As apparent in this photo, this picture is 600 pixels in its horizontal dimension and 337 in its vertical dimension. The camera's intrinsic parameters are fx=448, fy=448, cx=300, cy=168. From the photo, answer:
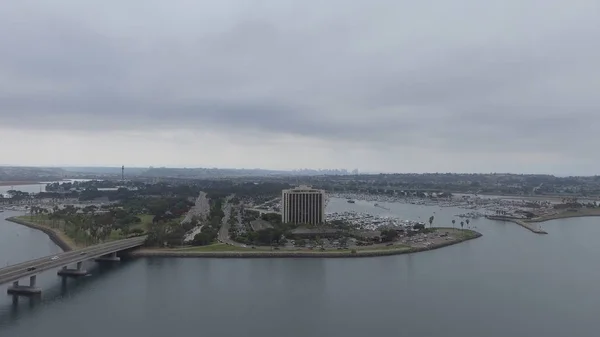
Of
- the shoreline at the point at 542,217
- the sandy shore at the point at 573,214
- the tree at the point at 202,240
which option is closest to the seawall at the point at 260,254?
the tree at the point at 202,240

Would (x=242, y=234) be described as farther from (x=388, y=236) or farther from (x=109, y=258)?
(x=388, y=236)

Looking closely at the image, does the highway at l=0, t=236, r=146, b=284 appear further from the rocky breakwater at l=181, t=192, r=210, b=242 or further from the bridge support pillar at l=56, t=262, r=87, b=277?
the rocky breakwater at l=181, t=192, r=210, b=242

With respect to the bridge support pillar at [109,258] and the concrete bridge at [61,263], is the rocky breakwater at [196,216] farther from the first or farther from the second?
the bridge support pillar at [109,258]

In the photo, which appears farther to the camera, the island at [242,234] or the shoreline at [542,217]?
the shoreline at [542,217]

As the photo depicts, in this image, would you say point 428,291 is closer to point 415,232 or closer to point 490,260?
point 490,260

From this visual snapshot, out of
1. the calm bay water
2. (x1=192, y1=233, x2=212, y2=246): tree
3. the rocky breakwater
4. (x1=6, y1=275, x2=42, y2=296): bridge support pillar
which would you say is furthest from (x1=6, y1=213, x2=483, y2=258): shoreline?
(x1=6, y1=275, x2=42, y2=296): bridge support pillar

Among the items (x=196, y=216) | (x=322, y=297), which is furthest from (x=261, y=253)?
(x=196, y=216)
